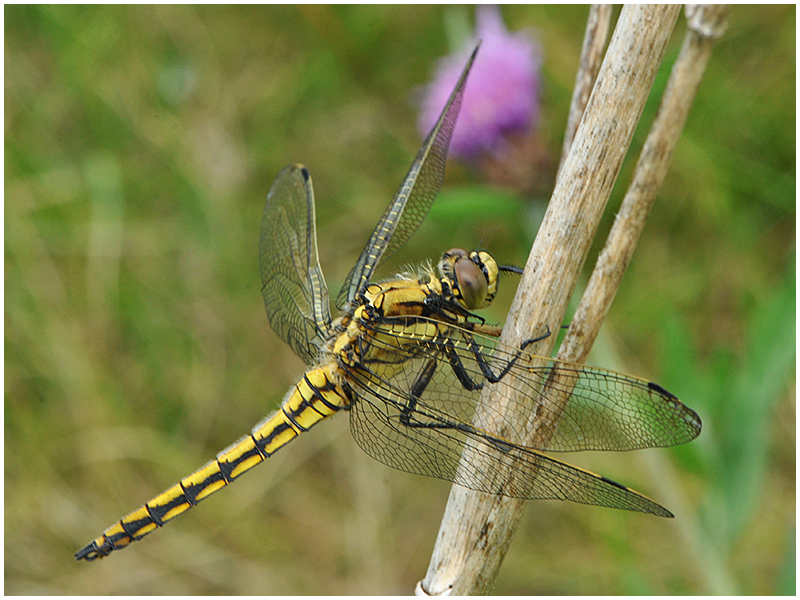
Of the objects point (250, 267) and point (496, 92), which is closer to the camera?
point (496, 92)

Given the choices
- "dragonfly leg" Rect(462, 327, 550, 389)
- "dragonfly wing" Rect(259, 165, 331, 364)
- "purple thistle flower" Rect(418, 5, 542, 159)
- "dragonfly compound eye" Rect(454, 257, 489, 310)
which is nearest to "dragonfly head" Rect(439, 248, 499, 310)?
"dragonfly compound eye" Rect(454, 257, 489, 310)

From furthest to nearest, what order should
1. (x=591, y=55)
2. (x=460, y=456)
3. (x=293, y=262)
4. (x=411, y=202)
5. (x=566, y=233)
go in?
→ (x=293, y=262) → (x=411, y=202) → (x=591, y=55) → (x=460, y=456) → (x=566, y=233)

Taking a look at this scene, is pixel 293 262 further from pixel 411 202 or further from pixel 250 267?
pixel 250 267

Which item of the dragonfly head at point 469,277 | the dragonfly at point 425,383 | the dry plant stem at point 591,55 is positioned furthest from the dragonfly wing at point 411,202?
the dry plant stem at point 591,55

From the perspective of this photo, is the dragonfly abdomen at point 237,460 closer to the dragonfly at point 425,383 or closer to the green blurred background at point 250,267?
the dragonfly at point 425,383

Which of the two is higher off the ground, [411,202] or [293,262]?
[293,262]

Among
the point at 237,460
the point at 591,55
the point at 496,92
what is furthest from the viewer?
the point at 496,92

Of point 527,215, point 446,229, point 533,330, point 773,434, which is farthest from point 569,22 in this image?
point 533,330

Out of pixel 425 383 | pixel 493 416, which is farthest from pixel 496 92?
pixel 493 416

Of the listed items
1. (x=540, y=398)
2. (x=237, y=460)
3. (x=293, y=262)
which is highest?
(x=293, y=262)
